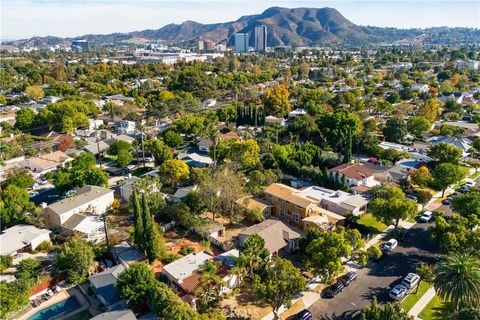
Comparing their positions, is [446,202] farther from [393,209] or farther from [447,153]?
[393,209]

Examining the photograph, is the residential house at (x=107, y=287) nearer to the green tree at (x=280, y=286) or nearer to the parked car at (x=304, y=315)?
A: the green tree at (x=280, y=286)

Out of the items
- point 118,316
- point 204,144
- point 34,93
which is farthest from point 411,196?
point 34,93

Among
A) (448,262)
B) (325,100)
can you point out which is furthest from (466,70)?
(448,262)

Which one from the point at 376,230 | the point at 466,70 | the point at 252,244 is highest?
the point at 466,70

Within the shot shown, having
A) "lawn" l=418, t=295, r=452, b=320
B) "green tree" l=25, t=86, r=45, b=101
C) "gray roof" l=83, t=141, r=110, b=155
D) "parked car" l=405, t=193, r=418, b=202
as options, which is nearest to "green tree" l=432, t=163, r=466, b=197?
"parked car" l=405, t=193, r=418, b=202

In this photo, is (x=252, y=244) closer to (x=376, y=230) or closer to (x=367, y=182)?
(x=376, y=230)

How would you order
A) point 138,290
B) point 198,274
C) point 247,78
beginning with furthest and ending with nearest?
point 247,78
point 198,274
point 138,290

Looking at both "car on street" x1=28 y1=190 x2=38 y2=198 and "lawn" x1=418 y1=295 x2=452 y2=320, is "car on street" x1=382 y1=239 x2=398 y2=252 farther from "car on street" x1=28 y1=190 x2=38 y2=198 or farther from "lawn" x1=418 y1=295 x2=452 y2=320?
"car on street" x1=28 y1=190 x2=38 y2=198
